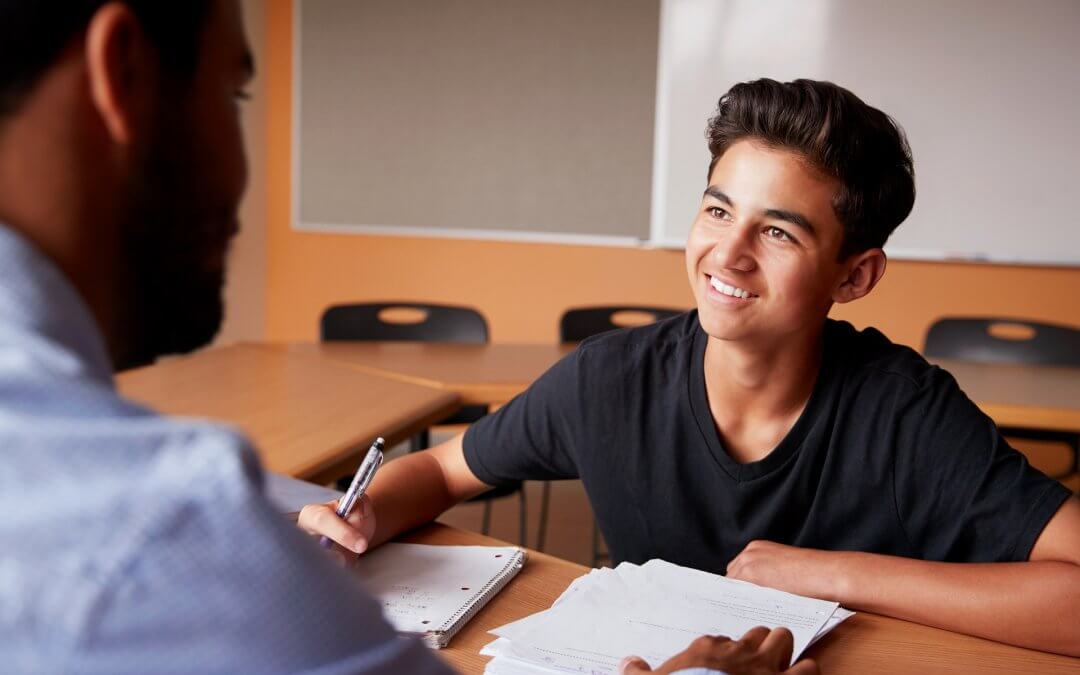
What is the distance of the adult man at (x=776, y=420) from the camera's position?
1.25 m

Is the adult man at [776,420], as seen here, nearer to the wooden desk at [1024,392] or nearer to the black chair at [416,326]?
the wooden desk at [1024,392]

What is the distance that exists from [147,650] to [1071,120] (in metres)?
3.96

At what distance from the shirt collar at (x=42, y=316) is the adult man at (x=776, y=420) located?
767mm

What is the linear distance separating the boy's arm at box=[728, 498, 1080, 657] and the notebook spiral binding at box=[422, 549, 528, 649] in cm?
25

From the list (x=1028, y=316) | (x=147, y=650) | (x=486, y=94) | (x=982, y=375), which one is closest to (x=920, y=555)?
(x=147, y=650)

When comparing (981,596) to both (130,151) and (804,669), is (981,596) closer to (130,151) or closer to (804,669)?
(804,669)

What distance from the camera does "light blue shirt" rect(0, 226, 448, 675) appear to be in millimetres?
406

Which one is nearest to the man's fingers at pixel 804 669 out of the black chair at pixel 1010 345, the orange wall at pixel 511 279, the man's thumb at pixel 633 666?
the man's thumb at pixel 633 666

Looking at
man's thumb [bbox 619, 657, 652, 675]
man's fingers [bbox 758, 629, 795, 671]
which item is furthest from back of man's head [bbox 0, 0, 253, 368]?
man's fingers [bbox 758, 629, 795, 671]

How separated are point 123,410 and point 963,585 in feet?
3.16

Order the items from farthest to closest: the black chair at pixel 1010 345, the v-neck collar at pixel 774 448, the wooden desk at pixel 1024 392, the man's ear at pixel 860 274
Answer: the black chair at pixel 1010 345 < the wooden desk at pixel 1024 392 < the man's ear at pixel 860 274 < the v-neck collar at pixel 774 448

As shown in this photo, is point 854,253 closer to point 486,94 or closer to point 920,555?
point 920,555

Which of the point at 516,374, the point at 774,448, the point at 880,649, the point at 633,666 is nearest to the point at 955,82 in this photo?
the point at 516,374

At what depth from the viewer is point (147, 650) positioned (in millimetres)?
420
